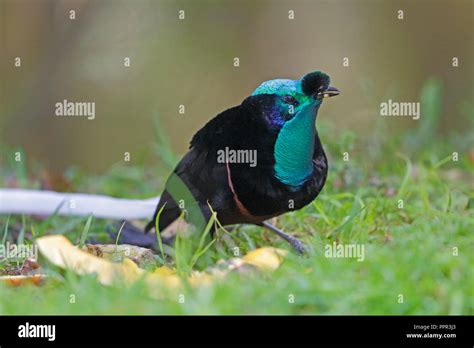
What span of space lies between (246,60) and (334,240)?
387 centimetres

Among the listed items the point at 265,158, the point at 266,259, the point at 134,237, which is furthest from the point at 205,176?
the point at 266,259

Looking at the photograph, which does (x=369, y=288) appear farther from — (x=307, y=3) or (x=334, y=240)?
(x=307, y=3)

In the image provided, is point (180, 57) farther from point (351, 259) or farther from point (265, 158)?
point (351, 259)

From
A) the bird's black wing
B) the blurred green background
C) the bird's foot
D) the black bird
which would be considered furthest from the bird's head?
the blurred green background

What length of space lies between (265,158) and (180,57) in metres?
3.99

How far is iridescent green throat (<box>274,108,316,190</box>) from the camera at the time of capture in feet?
10.0

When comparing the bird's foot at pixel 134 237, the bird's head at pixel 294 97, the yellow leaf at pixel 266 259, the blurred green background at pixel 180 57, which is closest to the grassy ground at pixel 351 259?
the yellow leaf at pixel 266 259

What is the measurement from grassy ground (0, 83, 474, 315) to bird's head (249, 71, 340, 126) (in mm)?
515

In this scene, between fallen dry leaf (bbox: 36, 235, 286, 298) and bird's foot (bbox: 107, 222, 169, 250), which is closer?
fallen dry leaf (bbox: 36, 235, 286, 298)

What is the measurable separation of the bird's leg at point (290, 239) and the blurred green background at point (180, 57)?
2.84 metres

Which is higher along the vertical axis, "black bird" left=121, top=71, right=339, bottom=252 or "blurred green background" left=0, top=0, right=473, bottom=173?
"blurred green background" left=0, top=0, right=473, bottom=173

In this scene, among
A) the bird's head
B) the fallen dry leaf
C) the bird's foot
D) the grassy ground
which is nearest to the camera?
the grassy ground

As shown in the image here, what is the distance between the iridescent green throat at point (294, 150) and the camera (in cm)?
305

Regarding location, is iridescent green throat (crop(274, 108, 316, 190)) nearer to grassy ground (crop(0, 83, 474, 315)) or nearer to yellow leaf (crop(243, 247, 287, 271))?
grassy ground (crop(0, 83, 474, 315))
